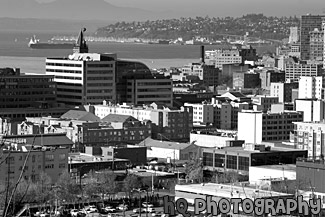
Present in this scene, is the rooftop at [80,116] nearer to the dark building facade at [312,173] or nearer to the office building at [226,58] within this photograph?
the dark building facade at [312,173]

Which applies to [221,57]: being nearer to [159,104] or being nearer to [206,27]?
[159,104]

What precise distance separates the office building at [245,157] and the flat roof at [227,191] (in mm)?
5239

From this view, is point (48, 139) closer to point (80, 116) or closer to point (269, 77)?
point (80, 116)

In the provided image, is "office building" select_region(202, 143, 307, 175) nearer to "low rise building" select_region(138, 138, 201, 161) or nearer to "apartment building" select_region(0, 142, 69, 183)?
"low rise building" select_region(138, 138, 201, 161)

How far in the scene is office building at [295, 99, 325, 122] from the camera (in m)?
31.1

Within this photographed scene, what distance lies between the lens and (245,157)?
23109 mm

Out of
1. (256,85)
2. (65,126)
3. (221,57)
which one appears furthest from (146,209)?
(221,57)

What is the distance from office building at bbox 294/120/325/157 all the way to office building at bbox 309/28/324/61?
45020 mm

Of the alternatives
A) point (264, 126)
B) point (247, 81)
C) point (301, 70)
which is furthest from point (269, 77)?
point (264, 126)

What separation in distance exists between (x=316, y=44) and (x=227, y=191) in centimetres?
5713

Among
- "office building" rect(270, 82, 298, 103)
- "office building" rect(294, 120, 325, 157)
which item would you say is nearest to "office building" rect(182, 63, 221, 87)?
"office building" rect(270, 82, 298, 103)

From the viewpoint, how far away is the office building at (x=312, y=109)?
31.1 meters

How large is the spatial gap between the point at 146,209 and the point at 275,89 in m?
25.7

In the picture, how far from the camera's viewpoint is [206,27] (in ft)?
451
